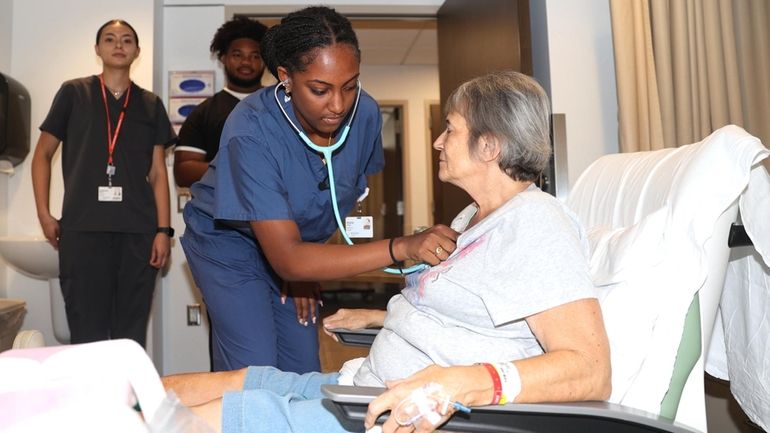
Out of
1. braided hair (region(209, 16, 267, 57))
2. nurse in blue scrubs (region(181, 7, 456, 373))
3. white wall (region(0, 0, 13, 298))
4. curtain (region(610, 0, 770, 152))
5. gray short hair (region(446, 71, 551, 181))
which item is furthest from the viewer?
white wall (region(0, 0, 13, 298))

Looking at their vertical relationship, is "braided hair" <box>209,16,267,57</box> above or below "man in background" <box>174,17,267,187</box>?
above

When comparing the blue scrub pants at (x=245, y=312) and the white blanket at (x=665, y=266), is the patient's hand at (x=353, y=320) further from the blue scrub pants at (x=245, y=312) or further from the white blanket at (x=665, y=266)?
the white blanket at (x=665, y=266)

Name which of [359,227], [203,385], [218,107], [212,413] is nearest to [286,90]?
[359,227]

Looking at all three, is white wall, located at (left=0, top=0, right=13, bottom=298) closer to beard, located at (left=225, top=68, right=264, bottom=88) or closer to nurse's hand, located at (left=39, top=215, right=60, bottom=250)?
nurse's hand, located at (left=39, top=215, right=60, bottom=250)

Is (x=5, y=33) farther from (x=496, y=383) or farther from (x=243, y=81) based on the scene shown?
(x=496, y=383)

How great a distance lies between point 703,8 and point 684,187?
1.86 metres

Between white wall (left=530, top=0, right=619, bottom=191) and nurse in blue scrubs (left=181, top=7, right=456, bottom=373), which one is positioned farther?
white wall (left=530, top=0, right=619, bottom=191)

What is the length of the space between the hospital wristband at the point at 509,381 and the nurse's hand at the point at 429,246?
313 mm

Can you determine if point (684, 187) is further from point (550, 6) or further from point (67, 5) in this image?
point (67, 5)

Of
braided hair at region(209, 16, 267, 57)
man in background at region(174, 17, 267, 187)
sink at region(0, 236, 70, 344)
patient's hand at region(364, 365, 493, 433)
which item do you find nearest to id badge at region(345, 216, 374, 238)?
patient's hand at region(364, 365, 493, 433)

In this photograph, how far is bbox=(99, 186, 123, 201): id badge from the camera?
2.94 meters

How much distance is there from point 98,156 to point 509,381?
256cm

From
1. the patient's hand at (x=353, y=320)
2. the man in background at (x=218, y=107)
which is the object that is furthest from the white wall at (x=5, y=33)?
the patient's hand at (x=353, y=320)

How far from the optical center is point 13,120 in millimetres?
3236
